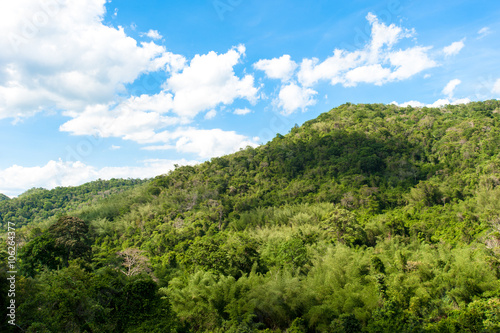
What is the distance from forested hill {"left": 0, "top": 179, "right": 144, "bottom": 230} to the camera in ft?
209

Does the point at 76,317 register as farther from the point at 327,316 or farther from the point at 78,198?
the point at 78,198

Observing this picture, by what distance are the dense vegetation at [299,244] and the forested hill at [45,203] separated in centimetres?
2465

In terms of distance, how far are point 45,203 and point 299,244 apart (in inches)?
2855

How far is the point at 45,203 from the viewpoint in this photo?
70.9 meters

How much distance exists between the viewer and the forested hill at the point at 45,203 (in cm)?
6358

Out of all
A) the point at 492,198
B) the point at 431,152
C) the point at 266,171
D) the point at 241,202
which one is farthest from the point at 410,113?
the point at 241,202

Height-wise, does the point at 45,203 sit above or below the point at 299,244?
above

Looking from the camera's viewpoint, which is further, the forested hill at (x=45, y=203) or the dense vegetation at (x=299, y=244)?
the forested hill at (x=45, y=203)

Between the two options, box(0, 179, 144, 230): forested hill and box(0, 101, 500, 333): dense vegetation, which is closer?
box(0, 101, 500, 333): dense vegetation

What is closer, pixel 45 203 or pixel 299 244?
pixel 299 244

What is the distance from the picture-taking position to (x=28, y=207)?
6806cm

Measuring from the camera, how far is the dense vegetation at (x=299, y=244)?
12891mm

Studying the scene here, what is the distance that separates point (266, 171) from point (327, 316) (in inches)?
1710

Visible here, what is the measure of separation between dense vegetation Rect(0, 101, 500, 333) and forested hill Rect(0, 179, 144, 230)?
24.6m
